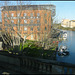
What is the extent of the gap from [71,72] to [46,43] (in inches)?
251

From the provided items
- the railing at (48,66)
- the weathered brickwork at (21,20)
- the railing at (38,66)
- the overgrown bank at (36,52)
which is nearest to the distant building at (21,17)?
the weathered brickwork at (21,20)

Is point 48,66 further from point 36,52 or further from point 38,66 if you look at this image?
point 36,52

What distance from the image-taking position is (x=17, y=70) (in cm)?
A: 402

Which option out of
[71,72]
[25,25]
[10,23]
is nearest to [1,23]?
[10,23]

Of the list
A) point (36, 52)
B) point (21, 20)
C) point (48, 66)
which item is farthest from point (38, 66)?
point (36, 52)

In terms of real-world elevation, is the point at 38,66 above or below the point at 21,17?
below

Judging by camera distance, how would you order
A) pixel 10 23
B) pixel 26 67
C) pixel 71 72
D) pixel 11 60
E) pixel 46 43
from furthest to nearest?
pixel 46 43 < pixel 10 23 < pixel 11 60 < pixel 26 67 < pixel 71 72

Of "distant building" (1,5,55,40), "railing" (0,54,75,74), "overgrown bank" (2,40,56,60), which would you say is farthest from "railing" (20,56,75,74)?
"distant building" (1,5,55,40)

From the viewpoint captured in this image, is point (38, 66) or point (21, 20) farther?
point (21, 20)

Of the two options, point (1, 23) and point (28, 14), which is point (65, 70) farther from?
point (1, 23)

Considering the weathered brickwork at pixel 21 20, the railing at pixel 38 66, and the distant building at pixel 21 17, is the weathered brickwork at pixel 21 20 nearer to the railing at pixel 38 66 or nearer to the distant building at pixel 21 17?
the distant building at pixel 21 17

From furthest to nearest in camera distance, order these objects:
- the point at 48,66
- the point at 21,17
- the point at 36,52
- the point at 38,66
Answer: the point at 36,52 < the point at 21,17 < the point at 38,66 < the point at 48,66

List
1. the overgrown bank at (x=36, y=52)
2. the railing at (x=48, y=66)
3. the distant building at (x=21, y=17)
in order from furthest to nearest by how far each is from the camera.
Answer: the distant building at (x=21, y=17) → the overgrown bank at (x=36, y=52) → the railing at (x=48, y=66)

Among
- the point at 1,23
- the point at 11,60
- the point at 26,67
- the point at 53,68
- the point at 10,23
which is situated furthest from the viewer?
the point at 1,23
